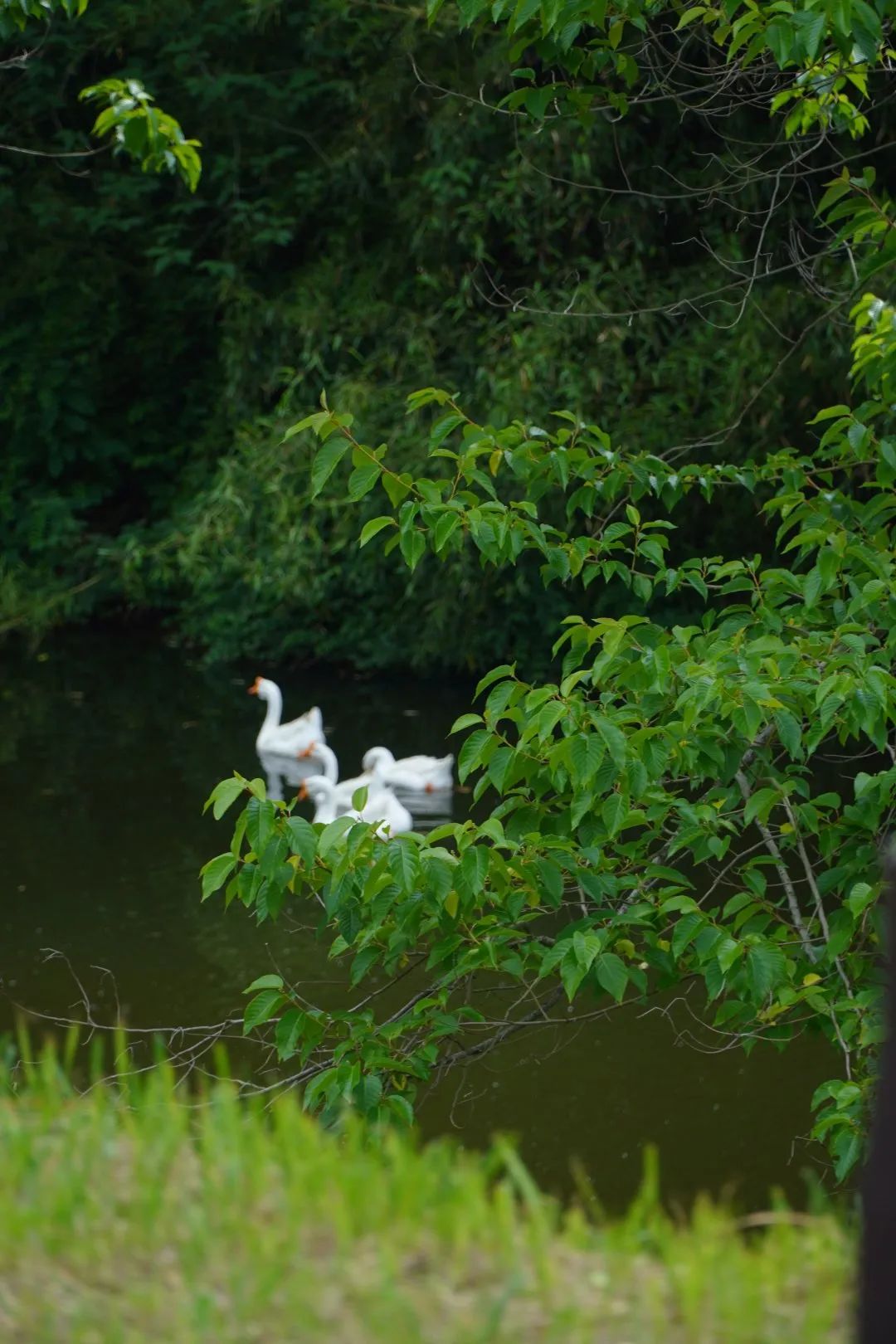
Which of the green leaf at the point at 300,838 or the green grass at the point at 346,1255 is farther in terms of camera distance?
the green leaf at the point at 300,838

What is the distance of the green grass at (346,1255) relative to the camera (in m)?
1.92

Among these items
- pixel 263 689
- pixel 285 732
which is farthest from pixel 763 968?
pixel 263 689

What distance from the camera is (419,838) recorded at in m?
4.05

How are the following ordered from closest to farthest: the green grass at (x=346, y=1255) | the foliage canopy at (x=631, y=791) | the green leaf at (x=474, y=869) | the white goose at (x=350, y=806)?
the green grass at (x=346, y=1255) < the green leaf at (x=474, y=869) < the foliage canopy at (x=631, y=791) < the white goose at (x=350, y=806)

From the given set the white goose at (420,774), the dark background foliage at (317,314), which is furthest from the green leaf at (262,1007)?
the white goose at (420,774)

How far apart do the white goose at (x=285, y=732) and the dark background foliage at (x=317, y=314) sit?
1.50 meters

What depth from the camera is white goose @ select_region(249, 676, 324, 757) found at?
12289 millimetres

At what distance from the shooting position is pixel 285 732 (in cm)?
1250

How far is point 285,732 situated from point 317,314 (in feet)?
13.9

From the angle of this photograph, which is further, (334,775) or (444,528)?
(334,775)

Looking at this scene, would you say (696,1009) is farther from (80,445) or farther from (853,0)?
(80,445)

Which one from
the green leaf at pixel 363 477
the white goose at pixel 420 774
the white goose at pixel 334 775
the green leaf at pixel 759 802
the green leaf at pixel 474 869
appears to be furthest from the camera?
the white goose at pixel 420 774

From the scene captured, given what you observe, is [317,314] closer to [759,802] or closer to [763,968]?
[759,802]

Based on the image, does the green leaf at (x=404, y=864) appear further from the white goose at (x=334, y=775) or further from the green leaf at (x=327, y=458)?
the white goose at (x=334, y=775)
